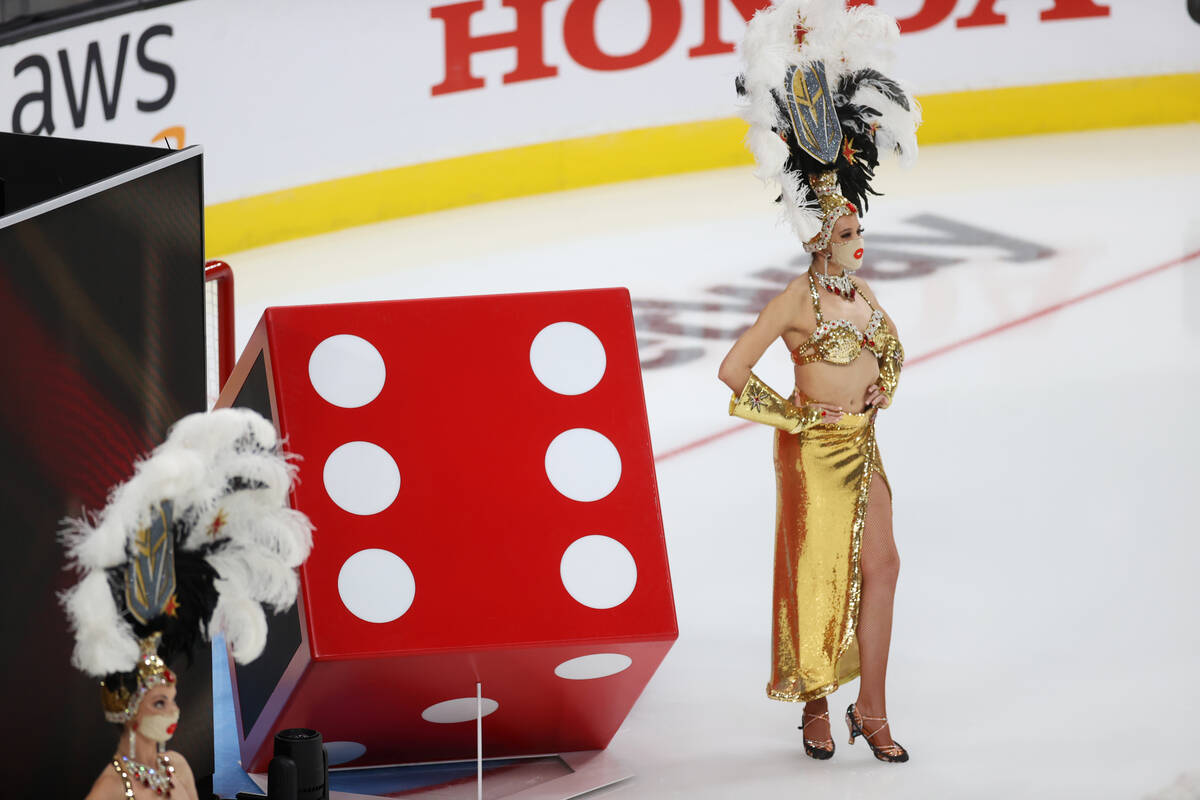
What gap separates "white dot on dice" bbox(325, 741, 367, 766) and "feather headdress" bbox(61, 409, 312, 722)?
0.77 m

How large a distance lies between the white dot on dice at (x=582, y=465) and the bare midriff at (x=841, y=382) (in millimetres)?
430

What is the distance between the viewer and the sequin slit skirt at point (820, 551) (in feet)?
9.50

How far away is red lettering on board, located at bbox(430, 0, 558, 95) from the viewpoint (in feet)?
22.9

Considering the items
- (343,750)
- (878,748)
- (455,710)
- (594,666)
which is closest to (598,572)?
(594,666)

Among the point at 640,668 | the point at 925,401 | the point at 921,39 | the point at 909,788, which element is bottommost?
the point at 909,788

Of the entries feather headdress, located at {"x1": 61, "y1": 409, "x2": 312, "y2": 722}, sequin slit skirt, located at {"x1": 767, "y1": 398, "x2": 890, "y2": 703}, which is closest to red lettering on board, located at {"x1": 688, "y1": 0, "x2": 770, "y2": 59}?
sequin slit skirt, located at {"x1": 767, "y1": 398, "x2": 890, "y2": 703}

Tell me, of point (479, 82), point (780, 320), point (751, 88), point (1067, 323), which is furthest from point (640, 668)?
point (479, 82)

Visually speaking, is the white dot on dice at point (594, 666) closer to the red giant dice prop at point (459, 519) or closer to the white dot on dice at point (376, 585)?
the red giant dice prop at point (459, 519)

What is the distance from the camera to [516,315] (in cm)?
279

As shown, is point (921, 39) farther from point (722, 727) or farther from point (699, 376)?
point (722, 727)

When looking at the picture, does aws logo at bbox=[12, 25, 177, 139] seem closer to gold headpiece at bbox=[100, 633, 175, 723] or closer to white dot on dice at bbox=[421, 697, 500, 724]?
white dot on dice at bbox=[421, 697, 500, 724]

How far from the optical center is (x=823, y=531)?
2.90m

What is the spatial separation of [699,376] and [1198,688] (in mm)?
2343

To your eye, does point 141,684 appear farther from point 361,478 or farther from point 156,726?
point 361,478
